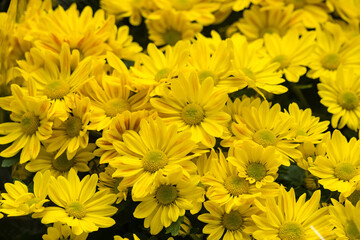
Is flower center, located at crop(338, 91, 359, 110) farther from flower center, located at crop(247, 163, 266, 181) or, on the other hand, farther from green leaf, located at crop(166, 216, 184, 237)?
green leaf, located at crop(166, 216, 184, 237)

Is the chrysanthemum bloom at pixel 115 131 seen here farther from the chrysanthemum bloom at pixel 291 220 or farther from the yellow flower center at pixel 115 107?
the chrysanthemum bloom at pixel 291 220

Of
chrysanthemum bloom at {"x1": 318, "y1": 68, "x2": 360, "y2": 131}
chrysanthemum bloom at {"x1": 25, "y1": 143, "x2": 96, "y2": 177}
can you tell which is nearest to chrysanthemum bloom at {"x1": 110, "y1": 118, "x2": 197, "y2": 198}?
chrysanthemum bloom at {"x1": 25, "y1": 143, "x2": 96, "y2": 177}

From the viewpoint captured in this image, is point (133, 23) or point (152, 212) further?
point (133, 23)

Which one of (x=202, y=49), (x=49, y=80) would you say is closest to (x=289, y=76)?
(x=202, y=49)

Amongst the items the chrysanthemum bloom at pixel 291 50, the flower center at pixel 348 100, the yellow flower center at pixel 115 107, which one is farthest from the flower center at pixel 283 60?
the yellow flower center at pixel 115 107

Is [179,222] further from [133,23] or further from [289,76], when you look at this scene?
[133,23]

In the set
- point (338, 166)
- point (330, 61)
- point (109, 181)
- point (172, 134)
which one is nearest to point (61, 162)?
point (109, 181)
